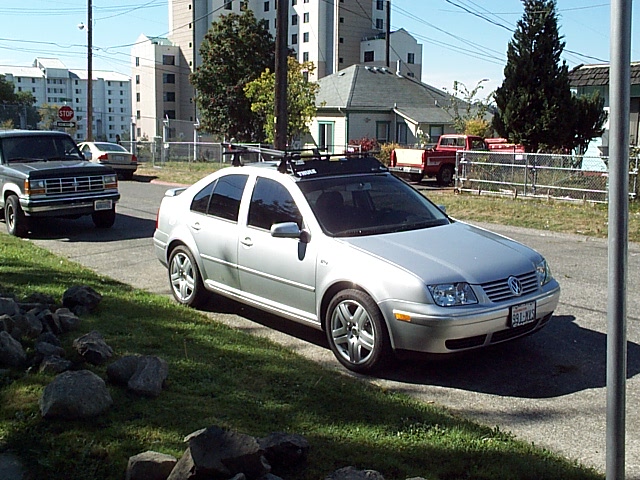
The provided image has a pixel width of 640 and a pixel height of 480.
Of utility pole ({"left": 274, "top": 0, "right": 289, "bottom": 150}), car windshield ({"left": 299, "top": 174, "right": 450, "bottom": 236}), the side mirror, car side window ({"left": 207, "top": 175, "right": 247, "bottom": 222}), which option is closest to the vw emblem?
car windshield ({"left": 299, "top": 174, "right": 450, "bottom": 236})

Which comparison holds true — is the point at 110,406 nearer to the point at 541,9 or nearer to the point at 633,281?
the point at 633,281

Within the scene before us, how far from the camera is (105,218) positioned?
593 inches

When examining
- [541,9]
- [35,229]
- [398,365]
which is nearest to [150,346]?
[398,365]

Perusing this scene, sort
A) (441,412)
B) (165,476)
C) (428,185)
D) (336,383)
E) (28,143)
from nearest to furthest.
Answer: (165,476) < (441,412) < (336,383) < (28,143) < (428,185)

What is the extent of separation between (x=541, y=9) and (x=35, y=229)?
16.8 meters

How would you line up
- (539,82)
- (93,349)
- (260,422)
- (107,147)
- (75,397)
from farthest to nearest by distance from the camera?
(107,147) → (539,82) → (93,349) → (260,422) → (75,397)

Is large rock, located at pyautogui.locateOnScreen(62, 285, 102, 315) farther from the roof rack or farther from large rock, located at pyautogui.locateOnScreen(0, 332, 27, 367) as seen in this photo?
the roof rack

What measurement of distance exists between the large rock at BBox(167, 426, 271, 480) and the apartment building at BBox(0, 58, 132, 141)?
15275 cm

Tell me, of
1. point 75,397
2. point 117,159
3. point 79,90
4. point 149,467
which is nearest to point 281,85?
point 117,159

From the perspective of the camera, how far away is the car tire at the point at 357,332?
5.94 m

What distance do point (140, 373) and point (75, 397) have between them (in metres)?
0.59

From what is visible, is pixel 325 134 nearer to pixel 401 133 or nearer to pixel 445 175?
pixel 401 133

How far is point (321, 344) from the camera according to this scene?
7086mm

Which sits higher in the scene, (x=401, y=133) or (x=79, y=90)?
(x=79, y=90)
